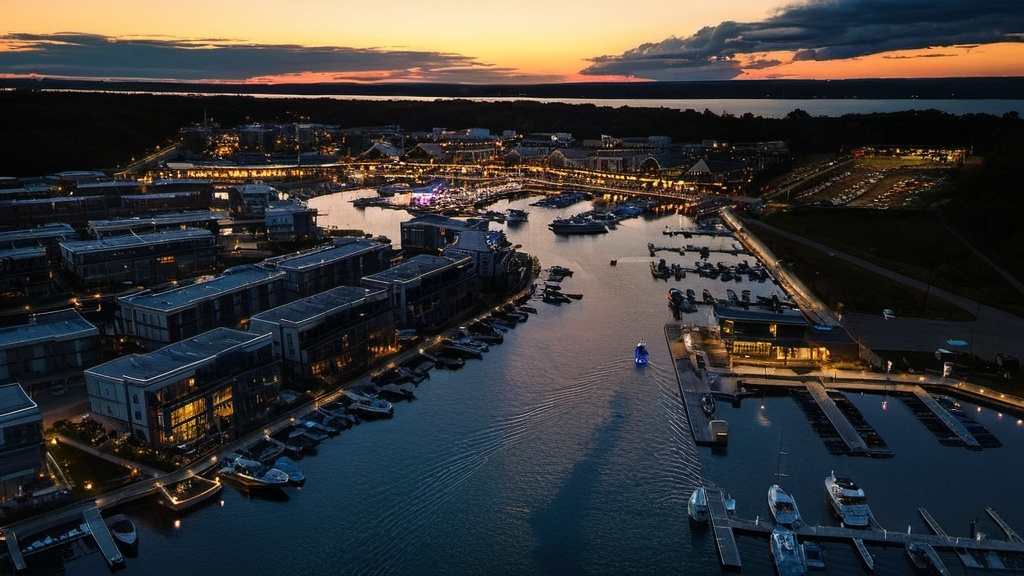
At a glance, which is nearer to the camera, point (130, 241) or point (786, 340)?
point (786, 340)

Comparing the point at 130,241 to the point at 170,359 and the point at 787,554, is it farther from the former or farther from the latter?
the point at 787,554

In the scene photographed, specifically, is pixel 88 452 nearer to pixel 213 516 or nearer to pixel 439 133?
pixel 213 516

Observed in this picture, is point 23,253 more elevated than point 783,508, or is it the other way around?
point 23,253

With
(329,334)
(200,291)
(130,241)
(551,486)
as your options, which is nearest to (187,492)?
(329,334)

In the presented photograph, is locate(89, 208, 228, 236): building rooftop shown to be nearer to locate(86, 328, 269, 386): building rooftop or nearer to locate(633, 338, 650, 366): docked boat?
locate(86, 328, 269, 386): building rooftop

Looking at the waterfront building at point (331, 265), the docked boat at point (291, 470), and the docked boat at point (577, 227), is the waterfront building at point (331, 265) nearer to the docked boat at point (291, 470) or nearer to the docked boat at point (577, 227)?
the docked boat at point (291, 470)

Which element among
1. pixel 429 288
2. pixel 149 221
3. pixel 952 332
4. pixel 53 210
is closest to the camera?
pixel 952 332

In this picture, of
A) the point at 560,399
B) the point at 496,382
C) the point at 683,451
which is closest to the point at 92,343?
the point at 496,382

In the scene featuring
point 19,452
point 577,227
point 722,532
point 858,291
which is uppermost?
point 19,452

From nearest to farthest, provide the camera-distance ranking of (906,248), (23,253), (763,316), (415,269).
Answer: (763,316), (415,269), (23,253), (906,248)
